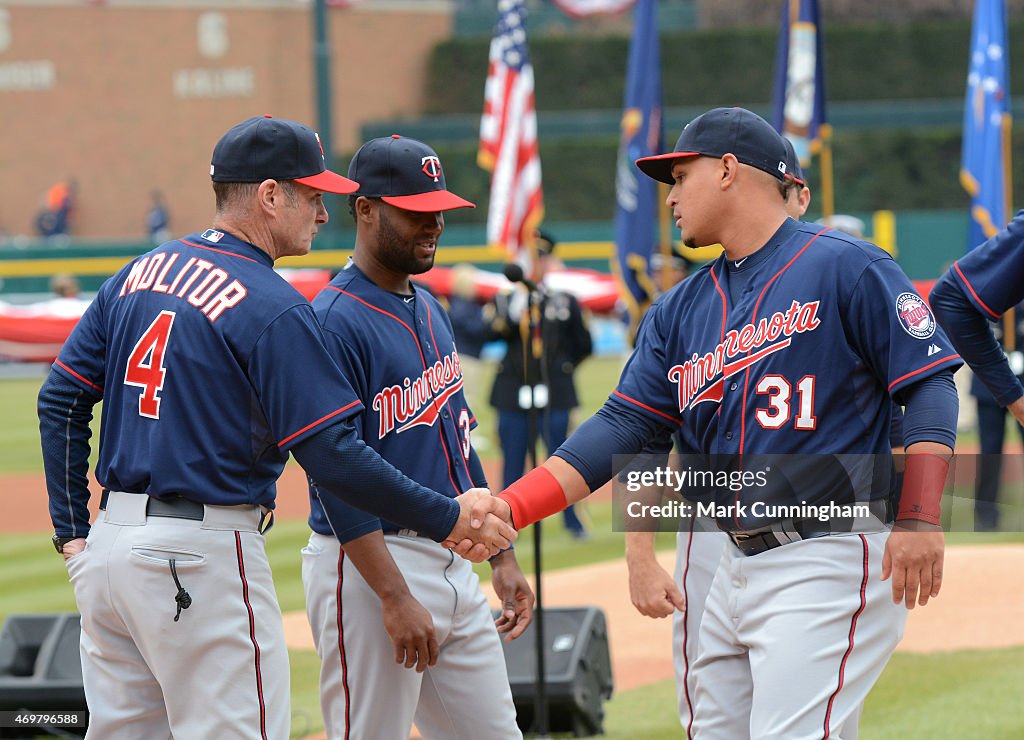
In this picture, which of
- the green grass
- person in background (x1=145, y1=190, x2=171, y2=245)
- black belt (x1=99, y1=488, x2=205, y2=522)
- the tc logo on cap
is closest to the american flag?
the green grass

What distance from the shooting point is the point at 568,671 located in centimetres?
553

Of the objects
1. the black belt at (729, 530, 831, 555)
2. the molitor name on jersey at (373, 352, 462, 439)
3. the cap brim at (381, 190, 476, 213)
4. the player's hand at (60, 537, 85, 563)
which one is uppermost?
the cap brim at (381, 190, 476, 213)

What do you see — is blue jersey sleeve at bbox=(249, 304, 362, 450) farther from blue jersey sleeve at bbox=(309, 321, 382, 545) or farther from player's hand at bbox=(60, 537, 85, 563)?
player's hand at bbox=(60, 537, 85, 563)

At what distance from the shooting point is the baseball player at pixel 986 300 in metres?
3.91

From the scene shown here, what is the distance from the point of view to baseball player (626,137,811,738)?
3.92 meters

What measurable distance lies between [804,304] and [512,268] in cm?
184

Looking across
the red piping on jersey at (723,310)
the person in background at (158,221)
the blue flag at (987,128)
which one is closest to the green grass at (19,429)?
the blue flag at (987,128)

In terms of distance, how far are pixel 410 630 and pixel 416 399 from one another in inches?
26.8

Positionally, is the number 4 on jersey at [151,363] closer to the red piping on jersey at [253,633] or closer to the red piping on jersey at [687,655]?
the red piping on jersey at [253,633]

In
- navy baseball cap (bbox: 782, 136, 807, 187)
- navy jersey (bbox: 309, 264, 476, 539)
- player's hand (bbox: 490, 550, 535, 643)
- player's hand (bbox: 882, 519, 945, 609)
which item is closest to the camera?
player's hand (bbox: 882, 519, 945, 609)

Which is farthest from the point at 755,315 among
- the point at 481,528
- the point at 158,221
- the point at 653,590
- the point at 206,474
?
the point at 158,221

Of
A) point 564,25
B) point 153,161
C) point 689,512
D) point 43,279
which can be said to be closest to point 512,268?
point 689,512

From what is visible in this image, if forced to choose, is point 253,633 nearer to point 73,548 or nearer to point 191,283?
point 73,548

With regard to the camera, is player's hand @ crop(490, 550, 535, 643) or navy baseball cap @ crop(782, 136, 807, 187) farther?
player's hand @ crop(490, 550, 535, 643)
